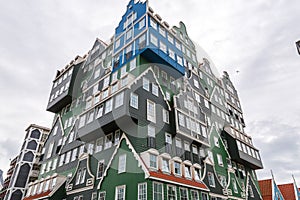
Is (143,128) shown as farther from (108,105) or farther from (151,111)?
(108,105)

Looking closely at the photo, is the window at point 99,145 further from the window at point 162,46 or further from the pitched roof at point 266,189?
the pitched roof at point 266,189

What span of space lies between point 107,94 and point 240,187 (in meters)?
27.5

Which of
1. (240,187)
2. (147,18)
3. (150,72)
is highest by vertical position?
(147,18)

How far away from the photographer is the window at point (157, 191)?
22.4 m

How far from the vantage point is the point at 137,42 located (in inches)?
1348

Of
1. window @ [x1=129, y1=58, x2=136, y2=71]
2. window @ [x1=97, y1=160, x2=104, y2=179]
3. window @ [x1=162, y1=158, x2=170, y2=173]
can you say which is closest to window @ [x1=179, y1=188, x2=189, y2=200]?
window @ [x1=162, y1=158, x2=170, y2=173]

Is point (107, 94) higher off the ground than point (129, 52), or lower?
lower

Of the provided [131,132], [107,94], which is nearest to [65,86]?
[107,94]

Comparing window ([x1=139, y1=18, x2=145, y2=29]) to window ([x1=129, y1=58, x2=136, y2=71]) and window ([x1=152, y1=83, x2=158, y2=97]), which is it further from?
window ([x1=152, y1=83, x2=158, y2=97])

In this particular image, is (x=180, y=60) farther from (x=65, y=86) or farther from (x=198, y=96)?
(x=65, y=86)

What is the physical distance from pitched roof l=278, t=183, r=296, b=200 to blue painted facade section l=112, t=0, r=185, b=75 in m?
40.4

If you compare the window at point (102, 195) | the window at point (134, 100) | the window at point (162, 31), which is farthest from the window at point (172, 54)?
the window at point (102, 195)

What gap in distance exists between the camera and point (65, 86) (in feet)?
149

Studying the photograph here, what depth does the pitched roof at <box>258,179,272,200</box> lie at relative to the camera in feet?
156
